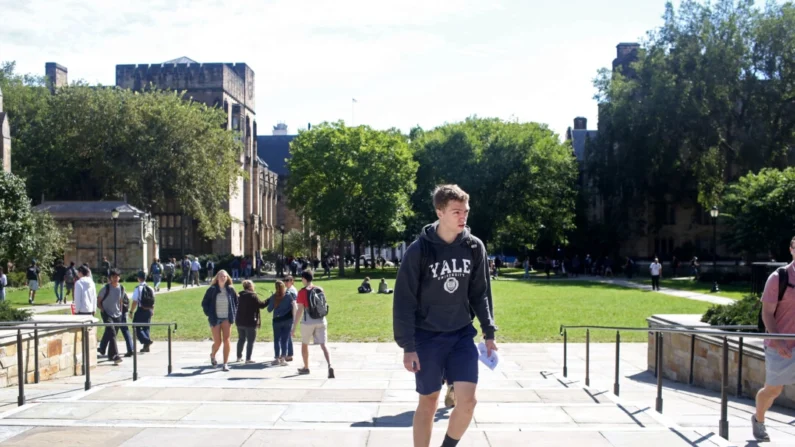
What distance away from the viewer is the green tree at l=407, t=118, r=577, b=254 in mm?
59531

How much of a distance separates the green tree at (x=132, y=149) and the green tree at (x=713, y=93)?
2832cm

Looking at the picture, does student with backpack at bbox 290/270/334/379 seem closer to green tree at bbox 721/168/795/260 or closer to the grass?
the grass

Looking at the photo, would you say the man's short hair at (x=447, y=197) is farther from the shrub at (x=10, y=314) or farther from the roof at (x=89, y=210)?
the roof at (x=89, y=210)

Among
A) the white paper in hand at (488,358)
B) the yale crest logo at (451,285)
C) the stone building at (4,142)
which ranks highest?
the stone building at (4,142)

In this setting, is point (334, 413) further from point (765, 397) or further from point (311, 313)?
point (311, 313)

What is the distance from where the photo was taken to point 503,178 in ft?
196

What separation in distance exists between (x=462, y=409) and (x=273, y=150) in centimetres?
11233

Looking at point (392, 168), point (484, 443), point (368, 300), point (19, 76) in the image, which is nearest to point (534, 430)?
point (484, 443)

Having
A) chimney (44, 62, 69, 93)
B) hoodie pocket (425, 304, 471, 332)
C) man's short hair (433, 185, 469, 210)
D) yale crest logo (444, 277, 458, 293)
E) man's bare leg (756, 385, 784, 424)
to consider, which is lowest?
man's bare leg (756, 385, 784, 424)

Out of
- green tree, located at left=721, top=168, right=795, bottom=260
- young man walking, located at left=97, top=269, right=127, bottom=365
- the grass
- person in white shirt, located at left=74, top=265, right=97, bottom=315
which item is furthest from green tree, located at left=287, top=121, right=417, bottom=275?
young man walking, located at left=97, top=269, right=127, bottom=365

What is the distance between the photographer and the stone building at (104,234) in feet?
166

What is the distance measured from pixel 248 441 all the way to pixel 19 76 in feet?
273

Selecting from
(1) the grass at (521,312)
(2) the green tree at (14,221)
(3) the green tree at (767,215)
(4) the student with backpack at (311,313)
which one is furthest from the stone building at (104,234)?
(4) the student with backpack at (311,313)

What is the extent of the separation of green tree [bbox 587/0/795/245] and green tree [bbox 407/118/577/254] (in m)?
8.55
